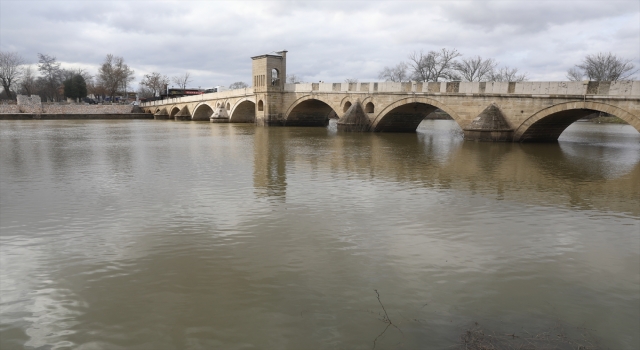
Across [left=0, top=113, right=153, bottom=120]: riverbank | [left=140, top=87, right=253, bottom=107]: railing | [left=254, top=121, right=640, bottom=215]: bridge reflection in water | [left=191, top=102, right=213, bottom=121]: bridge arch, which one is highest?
[left=140, top=87, right=253, bottom=107]: railing

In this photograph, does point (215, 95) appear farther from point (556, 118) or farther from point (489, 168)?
point (489, 168)

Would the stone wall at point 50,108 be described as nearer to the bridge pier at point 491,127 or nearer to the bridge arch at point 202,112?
the bridge arch at point 202,112

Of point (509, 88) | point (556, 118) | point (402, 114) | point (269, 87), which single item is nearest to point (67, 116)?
point (269, 87)

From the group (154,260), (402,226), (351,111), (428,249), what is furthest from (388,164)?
(351,111)

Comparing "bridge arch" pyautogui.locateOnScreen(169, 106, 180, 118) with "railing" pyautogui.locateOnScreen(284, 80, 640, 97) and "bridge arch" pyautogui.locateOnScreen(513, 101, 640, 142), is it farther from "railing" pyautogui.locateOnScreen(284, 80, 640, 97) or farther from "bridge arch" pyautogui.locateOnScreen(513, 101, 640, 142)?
"bridge arch" pyautogui.locateOnScreen(513, 101, 640, 142)

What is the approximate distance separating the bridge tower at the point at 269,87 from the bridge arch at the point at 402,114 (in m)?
8.64

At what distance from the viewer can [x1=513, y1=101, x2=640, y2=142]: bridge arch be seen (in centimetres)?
1391

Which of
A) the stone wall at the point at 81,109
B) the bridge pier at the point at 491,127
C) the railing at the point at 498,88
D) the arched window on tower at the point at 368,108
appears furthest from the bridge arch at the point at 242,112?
the stone wall at the point at 81,109

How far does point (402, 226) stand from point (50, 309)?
12.2ft

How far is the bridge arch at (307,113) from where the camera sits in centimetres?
2852

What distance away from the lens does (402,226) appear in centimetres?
551

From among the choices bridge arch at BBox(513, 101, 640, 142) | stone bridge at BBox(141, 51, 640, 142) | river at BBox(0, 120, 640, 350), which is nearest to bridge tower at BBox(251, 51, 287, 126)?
stone bridge at BBox(141, 51, 640, 142)

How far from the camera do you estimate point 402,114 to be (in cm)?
2258

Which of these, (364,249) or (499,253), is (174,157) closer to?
(364,249)
